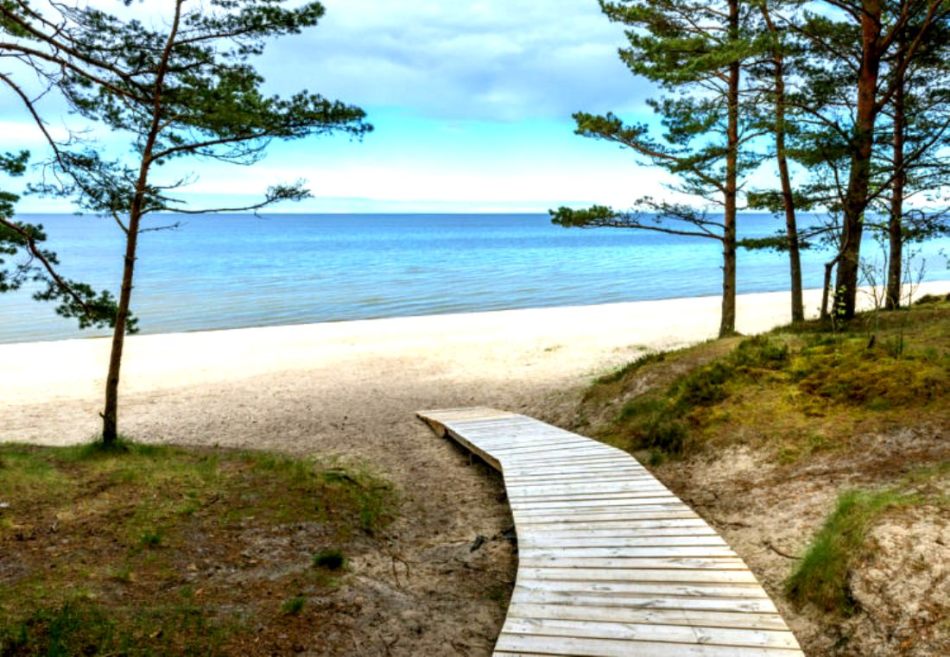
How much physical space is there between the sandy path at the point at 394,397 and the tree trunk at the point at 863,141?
6318 millimetres

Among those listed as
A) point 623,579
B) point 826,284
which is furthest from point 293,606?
point 826,284

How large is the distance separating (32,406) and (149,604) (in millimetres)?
12845

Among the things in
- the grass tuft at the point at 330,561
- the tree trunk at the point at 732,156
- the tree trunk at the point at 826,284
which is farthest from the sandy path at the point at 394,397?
the tree trunk at the point at 826,284

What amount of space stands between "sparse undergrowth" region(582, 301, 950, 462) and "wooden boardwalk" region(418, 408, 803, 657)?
193cm

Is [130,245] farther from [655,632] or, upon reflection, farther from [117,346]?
[655,632]

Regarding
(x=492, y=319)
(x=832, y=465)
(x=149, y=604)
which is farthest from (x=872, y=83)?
(x=492, y=319)

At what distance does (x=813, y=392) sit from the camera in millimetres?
8797

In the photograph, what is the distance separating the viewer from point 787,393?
9031mm

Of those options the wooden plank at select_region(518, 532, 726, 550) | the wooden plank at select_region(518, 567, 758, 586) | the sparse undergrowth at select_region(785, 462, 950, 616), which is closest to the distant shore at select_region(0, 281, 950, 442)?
the wooden plank at select_region(518, 532, 726, 550)

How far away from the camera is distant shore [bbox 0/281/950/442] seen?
15.6m

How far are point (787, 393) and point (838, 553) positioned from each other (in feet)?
14.0

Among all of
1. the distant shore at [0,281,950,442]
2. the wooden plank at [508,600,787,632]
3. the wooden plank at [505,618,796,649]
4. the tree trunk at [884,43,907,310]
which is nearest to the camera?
the wooden plank at [505,618,796,649]

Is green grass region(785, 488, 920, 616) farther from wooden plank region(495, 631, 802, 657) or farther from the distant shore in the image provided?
the distant shore

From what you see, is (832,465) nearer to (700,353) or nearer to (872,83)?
(700,353)
